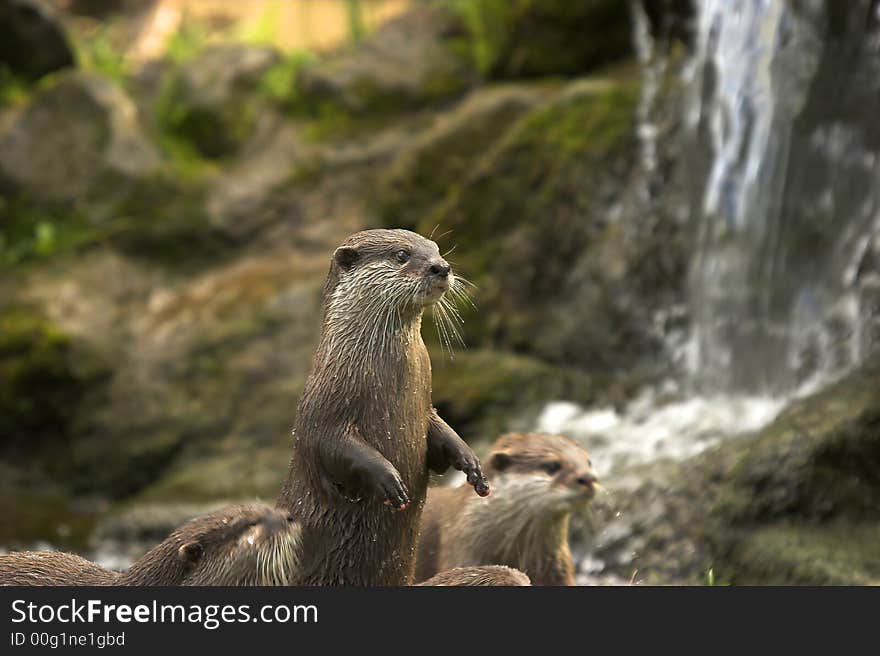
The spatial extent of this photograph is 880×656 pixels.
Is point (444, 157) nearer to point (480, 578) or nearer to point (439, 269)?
point (439, 269)

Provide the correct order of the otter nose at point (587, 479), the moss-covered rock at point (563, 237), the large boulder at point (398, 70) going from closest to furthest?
the otter nose at point (587, 479)
the moss-covered rock at point (563, 237)
the large boulder at point (398, 70)

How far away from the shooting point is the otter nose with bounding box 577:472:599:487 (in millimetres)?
4191

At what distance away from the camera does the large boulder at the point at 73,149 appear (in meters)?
9.89

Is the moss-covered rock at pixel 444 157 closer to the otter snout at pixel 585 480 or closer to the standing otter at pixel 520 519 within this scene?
the standing otter at pixel 520 519

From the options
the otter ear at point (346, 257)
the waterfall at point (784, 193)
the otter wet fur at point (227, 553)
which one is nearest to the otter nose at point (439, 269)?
the otter ear at point (346, 257)

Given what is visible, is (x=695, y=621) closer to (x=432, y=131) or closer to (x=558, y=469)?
(x=558, y=469)

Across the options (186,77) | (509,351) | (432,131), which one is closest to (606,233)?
(509,351)

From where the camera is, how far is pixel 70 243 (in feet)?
31.4

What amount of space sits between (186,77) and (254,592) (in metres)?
8.68

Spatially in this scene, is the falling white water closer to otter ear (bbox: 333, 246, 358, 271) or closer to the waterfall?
the waterfall

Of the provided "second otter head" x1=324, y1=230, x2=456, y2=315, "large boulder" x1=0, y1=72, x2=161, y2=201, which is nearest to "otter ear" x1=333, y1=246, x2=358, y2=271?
"second otter head" x1=324, y1=230, x2=456, y2=315

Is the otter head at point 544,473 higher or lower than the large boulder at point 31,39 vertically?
lower

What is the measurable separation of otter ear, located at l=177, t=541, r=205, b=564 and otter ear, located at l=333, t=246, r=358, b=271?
2.87 ft

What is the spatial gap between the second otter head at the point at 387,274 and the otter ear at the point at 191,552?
2.52 feet
